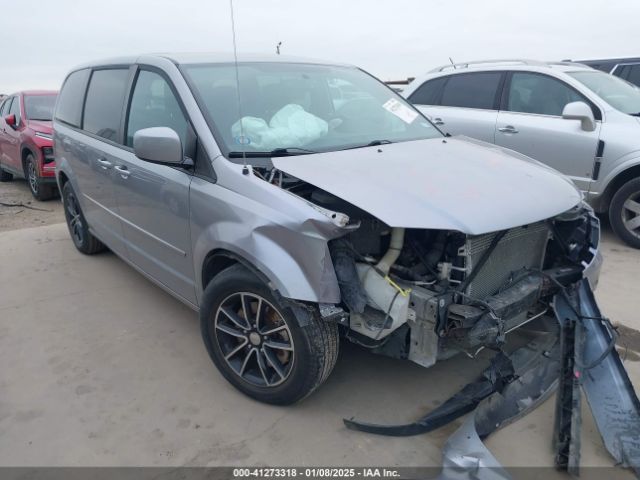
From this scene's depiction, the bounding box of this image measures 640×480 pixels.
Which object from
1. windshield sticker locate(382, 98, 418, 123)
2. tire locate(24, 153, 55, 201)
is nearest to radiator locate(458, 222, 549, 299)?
windshield sticker locate(382, 98, 418, 123)

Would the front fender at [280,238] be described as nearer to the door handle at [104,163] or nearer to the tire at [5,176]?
the door handle at [104,163]

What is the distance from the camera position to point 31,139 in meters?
7.56

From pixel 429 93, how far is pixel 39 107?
20.8ft

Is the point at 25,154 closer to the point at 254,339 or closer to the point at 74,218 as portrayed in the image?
the point at 74,218

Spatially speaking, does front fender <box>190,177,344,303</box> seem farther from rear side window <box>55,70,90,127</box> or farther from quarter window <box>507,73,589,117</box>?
quarter window <box>507,73,589,117</box>

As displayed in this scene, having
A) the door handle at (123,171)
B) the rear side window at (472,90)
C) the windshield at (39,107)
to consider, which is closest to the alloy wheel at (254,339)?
the door handle at (123,171)

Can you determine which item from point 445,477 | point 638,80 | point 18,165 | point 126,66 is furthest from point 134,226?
point 638,80

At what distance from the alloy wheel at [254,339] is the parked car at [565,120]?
2.62 metres

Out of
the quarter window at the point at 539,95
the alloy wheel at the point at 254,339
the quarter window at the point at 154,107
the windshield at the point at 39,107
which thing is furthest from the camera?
the windshield at the point at 39,107

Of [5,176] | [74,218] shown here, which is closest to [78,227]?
[74,218]

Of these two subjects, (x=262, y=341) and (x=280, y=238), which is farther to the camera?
(x=262, y=341)

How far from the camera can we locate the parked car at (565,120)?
4.85 meters

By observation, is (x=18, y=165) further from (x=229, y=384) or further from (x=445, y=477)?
(x=445, y=477)

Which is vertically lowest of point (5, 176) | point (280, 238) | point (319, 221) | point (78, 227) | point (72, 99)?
point (5, 176)
